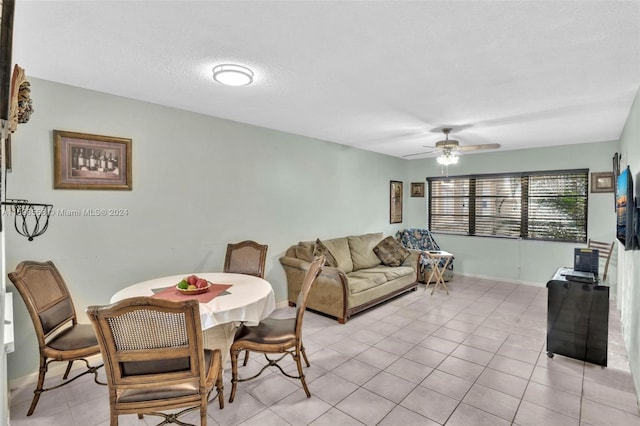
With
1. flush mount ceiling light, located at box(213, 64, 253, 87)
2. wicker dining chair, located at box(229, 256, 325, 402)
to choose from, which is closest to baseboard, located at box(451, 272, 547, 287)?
wicker dining chair, located at box(229, 256, 325, 402)

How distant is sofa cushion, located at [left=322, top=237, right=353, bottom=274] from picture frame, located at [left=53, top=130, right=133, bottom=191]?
2.76 metres

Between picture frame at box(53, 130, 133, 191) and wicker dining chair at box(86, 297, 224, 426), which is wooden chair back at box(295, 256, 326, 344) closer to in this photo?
wicker dining chair at box(86, 297, 224, 426)

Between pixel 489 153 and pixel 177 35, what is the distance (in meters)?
5.74

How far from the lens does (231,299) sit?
242cm

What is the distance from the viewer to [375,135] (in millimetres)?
4723

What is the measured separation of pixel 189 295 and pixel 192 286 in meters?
0.08

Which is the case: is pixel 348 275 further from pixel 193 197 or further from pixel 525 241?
pixel 525 241

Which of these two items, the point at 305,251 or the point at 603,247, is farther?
the point at 603,247

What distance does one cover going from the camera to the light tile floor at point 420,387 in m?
2.24

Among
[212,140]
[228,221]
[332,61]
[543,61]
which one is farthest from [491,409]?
[212,140]

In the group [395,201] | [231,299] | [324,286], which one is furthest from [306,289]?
[395,201]

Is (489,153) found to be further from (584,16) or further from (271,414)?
(271,414)

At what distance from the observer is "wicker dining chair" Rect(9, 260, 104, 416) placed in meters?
2.21

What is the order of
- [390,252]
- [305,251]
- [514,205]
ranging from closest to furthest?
[305,251]
[390,252]
[514,205]
